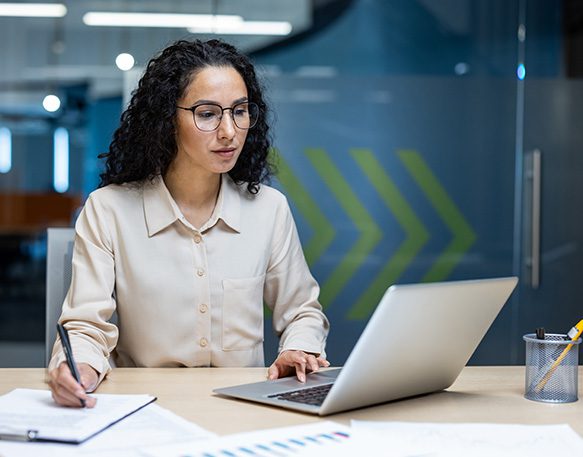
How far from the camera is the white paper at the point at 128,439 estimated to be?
1329 millimetres

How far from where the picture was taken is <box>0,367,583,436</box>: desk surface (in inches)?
60.7

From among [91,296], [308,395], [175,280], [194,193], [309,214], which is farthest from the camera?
[309,214]

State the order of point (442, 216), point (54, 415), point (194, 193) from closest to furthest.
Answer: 1. point (54, 415)
2. point (194, 193)
3. point (442, 216)

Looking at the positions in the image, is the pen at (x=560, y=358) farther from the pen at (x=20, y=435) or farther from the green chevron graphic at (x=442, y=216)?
the green chevron graphic at (x=442, y=216)

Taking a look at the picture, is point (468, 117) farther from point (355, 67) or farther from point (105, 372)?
point (105, 372)

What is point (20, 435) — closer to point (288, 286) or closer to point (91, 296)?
point (91, 296)

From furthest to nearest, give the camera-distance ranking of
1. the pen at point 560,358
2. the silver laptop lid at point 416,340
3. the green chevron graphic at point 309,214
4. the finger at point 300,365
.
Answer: the green chevron graphic at point 309,214 → the finger at point 300,365 → the pen at point 560,358 → the silver laptop lid at point 416,340

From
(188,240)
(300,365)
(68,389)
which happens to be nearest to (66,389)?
(68,389)

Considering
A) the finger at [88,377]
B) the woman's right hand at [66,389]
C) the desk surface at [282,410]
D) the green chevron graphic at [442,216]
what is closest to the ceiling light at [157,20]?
the green chevron graphic at [442,216]

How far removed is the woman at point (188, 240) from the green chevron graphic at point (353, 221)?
5.98ft

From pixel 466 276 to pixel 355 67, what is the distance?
114 centimetres

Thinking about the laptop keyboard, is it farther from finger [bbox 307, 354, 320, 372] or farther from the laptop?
finger [bbox 307, 354, 320, 372]

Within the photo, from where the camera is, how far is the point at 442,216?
14.1ft

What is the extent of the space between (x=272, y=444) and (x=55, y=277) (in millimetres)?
1081
